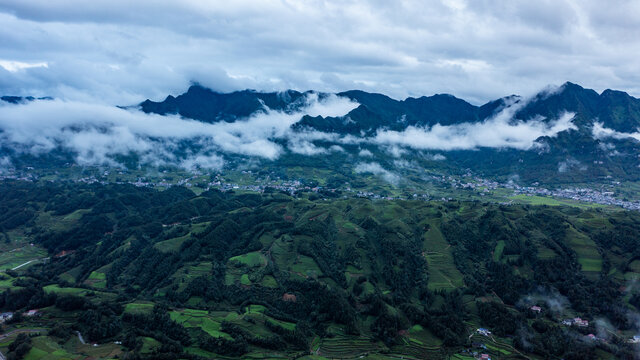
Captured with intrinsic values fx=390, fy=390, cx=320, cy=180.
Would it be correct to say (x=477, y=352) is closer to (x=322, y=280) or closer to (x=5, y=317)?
(x=322, y=280)

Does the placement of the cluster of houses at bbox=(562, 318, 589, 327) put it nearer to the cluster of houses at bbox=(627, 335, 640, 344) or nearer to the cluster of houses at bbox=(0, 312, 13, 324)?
the cluster of houses at bbox=(627, 335, 640, 344)

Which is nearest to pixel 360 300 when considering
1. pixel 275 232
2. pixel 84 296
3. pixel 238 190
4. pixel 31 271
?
pixel 275 232

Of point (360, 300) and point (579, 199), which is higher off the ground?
point (579, 199)

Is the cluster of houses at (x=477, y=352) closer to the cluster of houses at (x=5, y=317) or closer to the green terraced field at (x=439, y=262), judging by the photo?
the green terraced field at (x=439, y=262)

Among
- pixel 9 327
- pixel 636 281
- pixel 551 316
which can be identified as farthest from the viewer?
pixel 636 281

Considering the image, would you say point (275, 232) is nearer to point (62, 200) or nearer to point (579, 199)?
point (62, 200)

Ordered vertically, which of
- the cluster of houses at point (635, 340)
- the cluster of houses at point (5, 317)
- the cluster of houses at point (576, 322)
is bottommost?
the cluster of houses at point (5, 317)

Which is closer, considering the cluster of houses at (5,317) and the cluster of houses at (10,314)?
the cluster of houses at (5,317)

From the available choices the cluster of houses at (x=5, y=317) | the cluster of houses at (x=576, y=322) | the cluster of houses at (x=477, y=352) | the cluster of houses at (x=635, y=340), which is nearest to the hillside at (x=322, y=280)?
the cluster of houses at (x=477, y=352)
